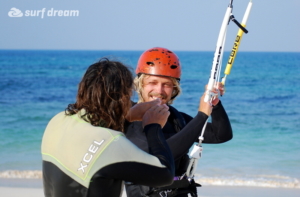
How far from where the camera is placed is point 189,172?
3.48 metres

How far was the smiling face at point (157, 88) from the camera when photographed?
3721mm

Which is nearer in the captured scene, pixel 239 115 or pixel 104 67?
pixel 104 67

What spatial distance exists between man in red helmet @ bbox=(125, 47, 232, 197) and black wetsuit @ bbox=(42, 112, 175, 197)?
2.89 feet

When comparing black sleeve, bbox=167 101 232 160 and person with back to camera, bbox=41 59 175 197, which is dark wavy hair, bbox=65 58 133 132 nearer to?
person with back to camera, bbox=41 59 175 197

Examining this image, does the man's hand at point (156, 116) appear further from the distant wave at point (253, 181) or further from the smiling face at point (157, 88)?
the distant wave at point (253, 181)

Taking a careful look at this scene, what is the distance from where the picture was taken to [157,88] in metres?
3.75

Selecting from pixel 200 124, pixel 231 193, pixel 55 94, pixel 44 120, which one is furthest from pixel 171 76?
pixel 55 94

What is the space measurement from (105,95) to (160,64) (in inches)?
55.1

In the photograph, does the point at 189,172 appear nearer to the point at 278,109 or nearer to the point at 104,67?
the point at 104,67

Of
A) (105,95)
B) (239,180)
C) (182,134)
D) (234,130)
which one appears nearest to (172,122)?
(182,134)

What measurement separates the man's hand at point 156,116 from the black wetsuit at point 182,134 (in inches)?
21.4

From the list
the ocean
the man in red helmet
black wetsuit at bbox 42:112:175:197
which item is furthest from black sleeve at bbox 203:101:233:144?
black wetsuit at bbox 42:112:175:197

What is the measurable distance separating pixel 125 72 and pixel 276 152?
1007 centimetres

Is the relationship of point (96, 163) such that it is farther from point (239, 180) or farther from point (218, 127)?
point (239, 180)
